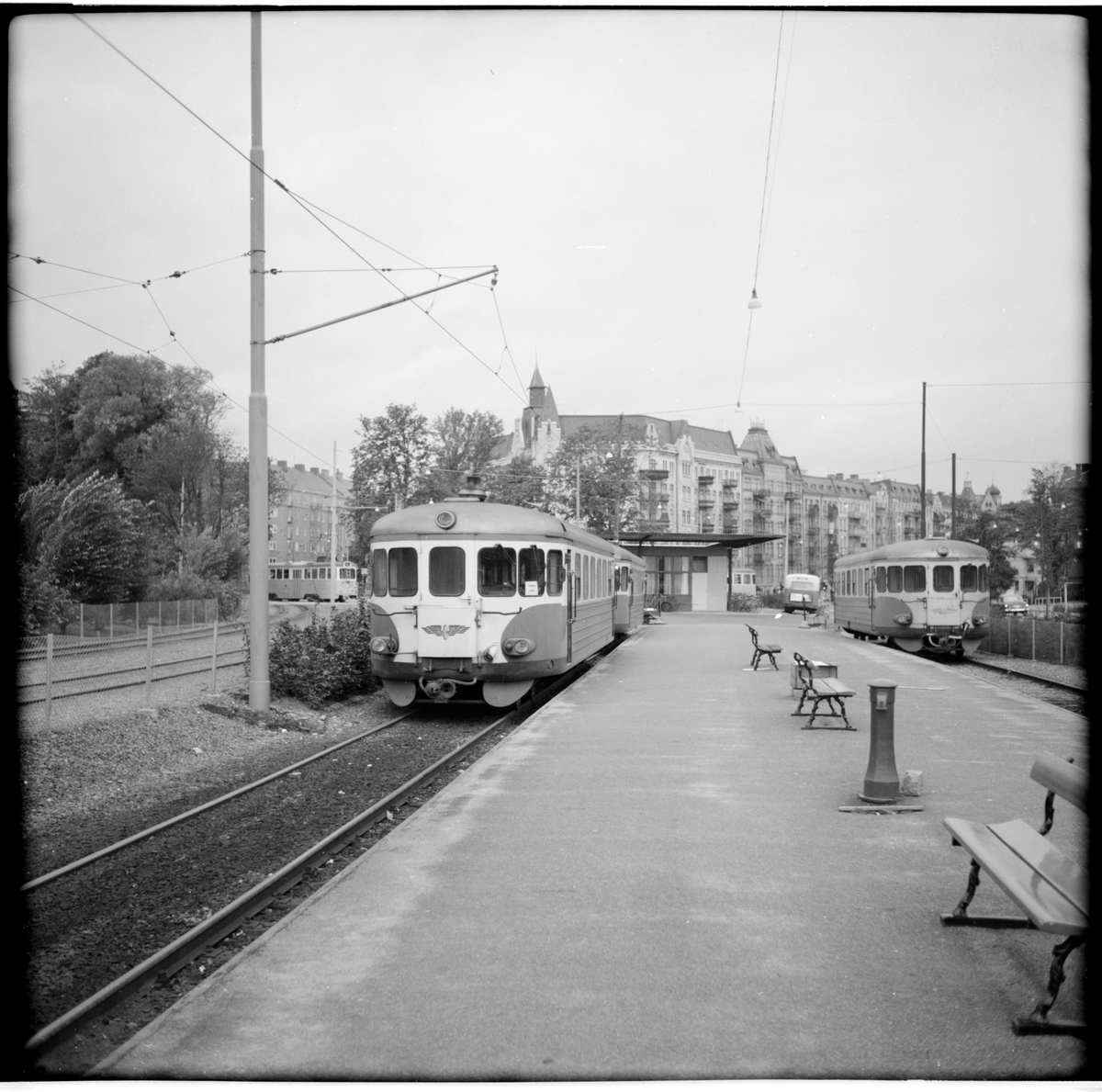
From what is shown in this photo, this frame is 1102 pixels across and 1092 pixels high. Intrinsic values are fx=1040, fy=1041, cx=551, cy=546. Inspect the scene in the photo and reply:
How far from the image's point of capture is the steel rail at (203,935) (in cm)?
439

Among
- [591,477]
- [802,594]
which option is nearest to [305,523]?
[591,477]

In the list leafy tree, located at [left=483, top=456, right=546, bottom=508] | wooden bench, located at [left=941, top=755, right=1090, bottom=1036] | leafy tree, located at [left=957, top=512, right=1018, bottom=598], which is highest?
leafy tree, located at [left=483, top=456, right=546, bottom=508]

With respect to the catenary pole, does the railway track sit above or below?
below

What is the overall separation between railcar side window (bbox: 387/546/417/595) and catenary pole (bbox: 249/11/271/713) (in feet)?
6.01

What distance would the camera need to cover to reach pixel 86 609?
25125mm

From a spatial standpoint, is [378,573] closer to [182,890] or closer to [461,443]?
[182,890]

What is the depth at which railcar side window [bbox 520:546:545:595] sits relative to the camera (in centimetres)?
1448

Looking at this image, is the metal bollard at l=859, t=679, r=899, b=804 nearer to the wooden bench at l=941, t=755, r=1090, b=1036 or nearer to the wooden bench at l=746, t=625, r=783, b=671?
the wooden bench at l=941, t=755, r=1090, b=1036

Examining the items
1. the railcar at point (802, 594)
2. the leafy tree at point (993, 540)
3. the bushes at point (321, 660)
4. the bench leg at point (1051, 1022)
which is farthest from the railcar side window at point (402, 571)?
the leafy tree at point (993, 540)

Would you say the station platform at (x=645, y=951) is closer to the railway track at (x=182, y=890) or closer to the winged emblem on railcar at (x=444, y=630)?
the railway track at (x=182, y=890)

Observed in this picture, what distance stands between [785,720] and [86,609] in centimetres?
1865

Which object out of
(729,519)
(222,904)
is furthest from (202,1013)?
(729,519)

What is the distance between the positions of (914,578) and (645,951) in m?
23.2

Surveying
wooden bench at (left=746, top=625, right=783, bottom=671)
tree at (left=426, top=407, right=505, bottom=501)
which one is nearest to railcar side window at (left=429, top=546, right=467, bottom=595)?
wooden bench at (left=746, top=625, right=783, bottom=671)
